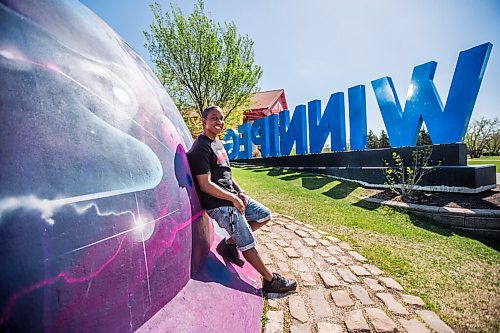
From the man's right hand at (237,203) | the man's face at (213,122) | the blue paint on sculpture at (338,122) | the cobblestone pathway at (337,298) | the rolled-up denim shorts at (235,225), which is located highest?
the blue paint on sculpture at (338,122)

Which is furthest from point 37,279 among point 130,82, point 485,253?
point 485,253

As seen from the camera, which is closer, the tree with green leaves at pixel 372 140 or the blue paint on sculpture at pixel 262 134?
the blue paint on sculpture at pixel 262 134

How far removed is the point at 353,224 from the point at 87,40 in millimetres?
5469

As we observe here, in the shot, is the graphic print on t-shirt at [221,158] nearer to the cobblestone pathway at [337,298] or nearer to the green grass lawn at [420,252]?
the cobblestone pathway at [337,298]

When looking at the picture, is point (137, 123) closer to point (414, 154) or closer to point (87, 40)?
point (87, 40)

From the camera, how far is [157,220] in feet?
5.60

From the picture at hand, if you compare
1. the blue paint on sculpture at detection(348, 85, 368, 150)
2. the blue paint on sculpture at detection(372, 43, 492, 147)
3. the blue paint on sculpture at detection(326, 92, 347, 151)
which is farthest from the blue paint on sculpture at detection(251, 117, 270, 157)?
the blue paint on sculpture at detection(372, 43, 492, 147)

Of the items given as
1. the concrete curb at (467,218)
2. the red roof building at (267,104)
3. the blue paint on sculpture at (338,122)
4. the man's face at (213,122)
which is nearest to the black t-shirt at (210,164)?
the man's face at (213,122)

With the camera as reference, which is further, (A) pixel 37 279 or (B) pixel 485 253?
(B) pixel 485 253

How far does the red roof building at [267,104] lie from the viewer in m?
30.8

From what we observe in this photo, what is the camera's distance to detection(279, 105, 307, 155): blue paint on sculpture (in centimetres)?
1353

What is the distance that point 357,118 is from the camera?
10156 mm

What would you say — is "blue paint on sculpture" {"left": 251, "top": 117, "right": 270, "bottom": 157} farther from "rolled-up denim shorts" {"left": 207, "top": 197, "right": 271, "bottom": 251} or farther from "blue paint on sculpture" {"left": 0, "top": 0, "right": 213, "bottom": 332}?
"blue paint on sculpture" {"left": 0, "top": 0, "right": 213, "bottom": 332}

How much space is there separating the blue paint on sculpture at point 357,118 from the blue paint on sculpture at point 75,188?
970 cm
